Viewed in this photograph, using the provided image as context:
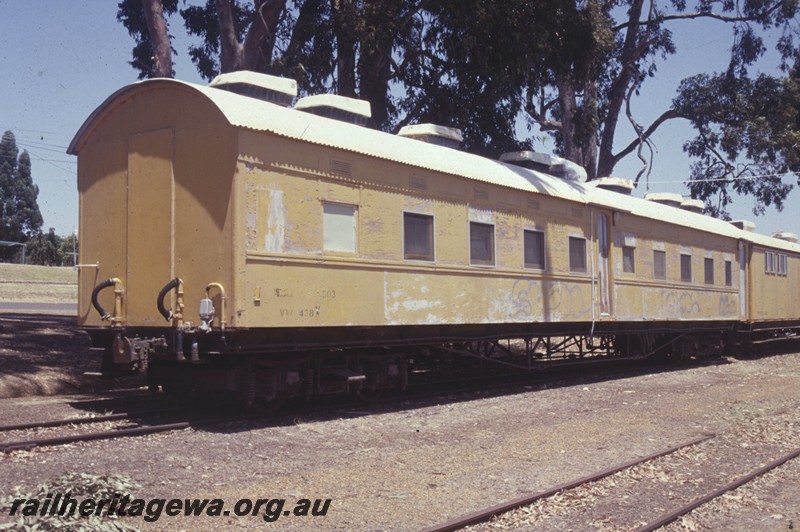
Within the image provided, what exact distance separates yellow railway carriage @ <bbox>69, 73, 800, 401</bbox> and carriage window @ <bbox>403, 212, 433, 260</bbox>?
0.03 meters

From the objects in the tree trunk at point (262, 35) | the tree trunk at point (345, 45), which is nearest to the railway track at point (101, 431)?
the tree trunk at point (262, 35)

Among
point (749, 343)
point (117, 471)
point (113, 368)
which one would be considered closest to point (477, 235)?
point (113, 368)

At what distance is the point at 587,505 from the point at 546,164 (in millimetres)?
Result: 9857

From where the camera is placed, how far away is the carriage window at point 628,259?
1580 centimetres

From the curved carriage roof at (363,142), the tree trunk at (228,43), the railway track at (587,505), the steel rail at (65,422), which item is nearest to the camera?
the railway track at (587,505)

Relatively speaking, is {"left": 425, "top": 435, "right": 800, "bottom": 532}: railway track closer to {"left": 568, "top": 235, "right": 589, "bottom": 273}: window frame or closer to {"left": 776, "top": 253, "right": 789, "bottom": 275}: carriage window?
{"left": 568, "top": 235, "right": 589, "bottom": 273}: window frame

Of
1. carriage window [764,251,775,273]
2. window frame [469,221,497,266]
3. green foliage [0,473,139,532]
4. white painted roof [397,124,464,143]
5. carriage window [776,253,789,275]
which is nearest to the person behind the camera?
green foliage [0,473,139,532]

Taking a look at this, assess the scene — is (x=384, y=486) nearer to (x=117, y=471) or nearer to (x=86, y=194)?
(x=117, y=471)

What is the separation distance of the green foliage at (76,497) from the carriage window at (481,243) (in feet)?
23.2

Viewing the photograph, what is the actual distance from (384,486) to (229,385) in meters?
3.30

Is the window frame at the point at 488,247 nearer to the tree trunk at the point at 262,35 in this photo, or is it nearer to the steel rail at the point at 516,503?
the steel rail at the point at 516,503

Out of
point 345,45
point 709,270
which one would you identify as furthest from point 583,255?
point 345,45

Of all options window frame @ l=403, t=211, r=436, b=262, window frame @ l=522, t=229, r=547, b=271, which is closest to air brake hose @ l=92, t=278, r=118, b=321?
window frame @ l=403, t=211, r=436, b=262

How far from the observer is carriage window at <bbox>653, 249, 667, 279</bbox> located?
55.4 feet
